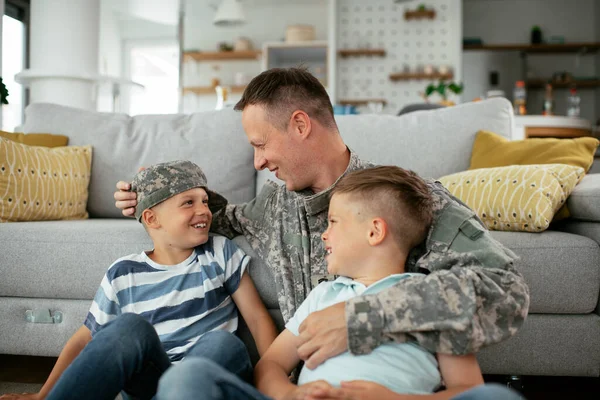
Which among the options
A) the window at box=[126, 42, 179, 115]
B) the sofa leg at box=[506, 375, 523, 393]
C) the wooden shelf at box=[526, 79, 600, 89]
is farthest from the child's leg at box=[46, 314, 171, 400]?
the window at box=[126, 42, 179, 115]

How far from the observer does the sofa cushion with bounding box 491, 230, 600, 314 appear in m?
1.63

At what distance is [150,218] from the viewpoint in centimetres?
151

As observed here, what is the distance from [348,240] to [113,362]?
0.48 metres

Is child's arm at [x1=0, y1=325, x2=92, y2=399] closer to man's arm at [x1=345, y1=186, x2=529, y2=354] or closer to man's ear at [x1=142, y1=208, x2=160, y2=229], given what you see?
man's ear at [x1=142, y1=208, x2=160, y2=229]

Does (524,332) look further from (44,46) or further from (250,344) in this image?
(44,46)

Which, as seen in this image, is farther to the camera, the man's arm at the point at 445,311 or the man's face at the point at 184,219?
the man's face at the point at 184,219

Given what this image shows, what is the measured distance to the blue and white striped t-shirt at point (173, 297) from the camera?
1.40 meters

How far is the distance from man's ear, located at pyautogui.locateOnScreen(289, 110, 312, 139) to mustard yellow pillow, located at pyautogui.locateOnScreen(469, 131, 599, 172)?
100 centimetres

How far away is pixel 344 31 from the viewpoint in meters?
7.38

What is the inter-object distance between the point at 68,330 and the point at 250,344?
0.59m

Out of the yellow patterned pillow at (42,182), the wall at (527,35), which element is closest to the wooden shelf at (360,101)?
the wall at (527,35)

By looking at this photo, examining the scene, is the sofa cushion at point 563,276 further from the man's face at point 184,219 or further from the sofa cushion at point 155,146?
the sofa cushion at point 155,146

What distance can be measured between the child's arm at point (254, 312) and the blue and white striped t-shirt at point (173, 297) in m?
0.02


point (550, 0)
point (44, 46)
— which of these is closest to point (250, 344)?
point (44, 46)
